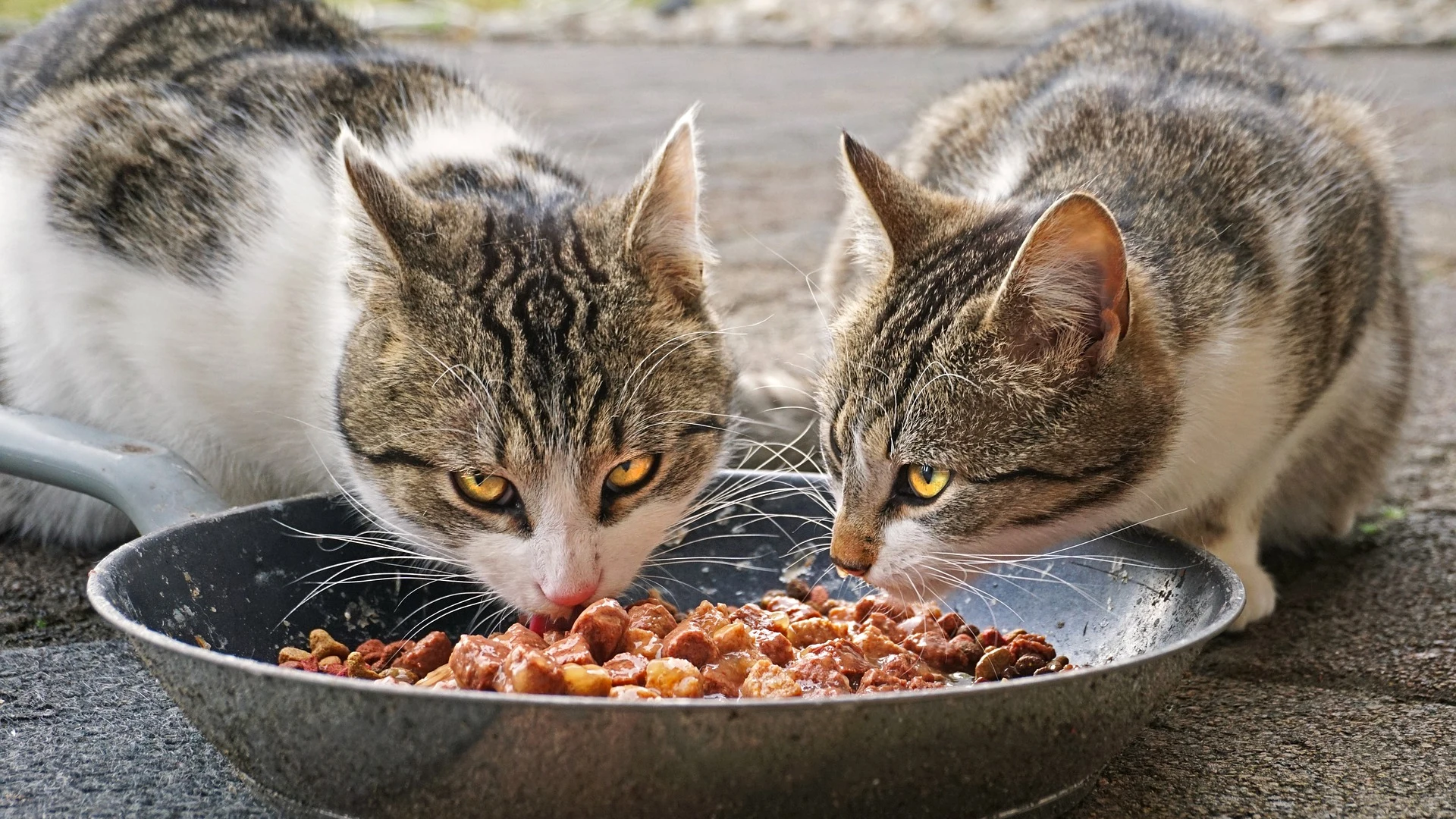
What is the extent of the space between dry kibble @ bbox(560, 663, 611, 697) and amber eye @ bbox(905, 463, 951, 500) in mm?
626

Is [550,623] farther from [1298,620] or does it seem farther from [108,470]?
[1298,620]

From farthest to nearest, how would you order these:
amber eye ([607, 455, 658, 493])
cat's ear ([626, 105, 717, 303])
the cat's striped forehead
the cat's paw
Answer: the cat's paw
cat's ear ([626, 105, 717, 303])
amber eye ([607, 455, 658, 493])
the cat's striped forehead

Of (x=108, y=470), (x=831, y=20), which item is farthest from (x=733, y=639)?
(x=831, y=20)

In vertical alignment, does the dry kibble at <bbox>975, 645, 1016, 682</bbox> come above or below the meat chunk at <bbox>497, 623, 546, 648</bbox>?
below

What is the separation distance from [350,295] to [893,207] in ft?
2.99

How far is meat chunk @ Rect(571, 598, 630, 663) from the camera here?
1.80 m

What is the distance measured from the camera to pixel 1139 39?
311cm

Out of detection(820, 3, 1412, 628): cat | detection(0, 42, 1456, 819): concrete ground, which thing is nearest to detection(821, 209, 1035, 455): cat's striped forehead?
detection(820, 3, 1412, 628): cat

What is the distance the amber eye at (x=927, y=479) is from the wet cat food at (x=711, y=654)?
0.18 metres

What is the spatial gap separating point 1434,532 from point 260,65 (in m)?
2.65

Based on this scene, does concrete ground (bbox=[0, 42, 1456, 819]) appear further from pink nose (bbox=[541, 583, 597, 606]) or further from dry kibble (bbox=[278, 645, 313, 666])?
pink nose (bbox=[541, 583, 597, 606])

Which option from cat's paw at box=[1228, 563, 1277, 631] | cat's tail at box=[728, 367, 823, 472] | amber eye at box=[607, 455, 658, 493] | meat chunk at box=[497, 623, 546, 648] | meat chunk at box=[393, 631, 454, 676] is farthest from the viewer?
cat's tail at box=[728, 367, 823, 472]

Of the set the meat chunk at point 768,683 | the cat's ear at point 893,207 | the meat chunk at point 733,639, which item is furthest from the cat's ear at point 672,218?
the meat chunk at point 768,683

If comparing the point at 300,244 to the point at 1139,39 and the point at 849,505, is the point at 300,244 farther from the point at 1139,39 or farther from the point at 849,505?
the point at 1139,39
